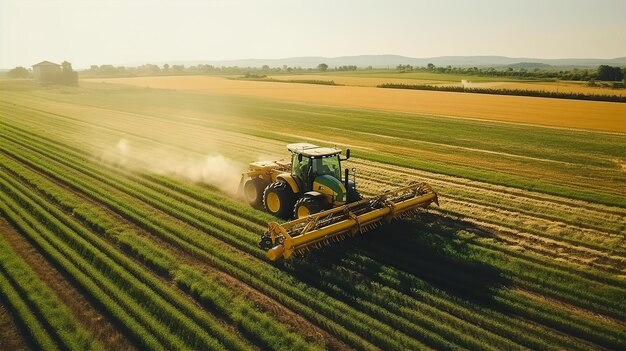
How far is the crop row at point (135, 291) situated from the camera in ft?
24.1

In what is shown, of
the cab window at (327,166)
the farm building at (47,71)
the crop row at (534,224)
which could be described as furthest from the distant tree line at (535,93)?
the farm building at (47,71)

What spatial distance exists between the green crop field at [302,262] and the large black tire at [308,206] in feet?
3.41

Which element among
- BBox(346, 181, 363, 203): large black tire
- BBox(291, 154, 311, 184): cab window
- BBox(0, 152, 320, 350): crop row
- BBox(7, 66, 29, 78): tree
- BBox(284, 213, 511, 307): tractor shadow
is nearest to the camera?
BBox(0, 152, 320, 350): crop row

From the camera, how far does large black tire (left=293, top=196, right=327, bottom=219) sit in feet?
36.6

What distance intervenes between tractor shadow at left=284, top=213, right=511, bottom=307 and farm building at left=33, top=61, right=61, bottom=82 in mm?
74773

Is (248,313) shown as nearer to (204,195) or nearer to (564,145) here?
(204,195)

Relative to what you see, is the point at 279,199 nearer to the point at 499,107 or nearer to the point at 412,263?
the point at 412,263

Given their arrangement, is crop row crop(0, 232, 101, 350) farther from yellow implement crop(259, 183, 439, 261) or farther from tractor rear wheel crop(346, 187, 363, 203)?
tractor rear wheel crop(346, 187, 363, 203)

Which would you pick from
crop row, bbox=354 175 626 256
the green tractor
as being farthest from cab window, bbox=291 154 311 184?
crop row, bbox=354 175 626 256

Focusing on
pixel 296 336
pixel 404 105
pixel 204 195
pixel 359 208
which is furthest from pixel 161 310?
pixel 404 105

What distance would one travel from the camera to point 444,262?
32.9 ft

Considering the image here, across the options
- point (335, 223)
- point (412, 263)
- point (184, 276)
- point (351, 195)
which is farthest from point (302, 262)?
point (351, 195)

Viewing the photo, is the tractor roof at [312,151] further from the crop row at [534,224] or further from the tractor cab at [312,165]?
the crop row at [534,224]

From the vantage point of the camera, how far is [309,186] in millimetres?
12070
